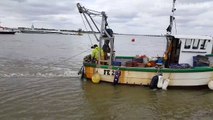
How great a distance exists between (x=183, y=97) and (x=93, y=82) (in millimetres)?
5168

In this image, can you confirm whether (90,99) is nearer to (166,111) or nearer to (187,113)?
(166,111)

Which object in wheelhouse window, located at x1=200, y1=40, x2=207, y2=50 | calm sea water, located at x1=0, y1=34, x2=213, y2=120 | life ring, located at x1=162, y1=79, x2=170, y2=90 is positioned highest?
wheelhouse window, located at x1=200, y1=40, x2=207, y2=50

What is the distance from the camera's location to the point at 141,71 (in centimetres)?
1509

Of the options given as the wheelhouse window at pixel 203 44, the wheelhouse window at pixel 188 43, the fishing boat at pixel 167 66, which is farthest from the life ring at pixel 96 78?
the wheelhouse window at pixel 203 44

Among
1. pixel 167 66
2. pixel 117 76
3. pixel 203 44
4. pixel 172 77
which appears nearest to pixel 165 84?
pixel 172 77

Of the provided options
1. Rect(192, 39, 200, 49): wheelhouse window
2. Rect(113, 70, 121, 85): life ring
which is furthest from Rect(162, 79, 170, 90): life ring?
Rect(192, 39, 200, 49): wheelhouse window

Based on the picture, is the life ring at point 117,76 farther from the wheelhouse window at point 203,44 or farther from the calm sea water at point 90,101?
the wheelhouse window at point 203,44

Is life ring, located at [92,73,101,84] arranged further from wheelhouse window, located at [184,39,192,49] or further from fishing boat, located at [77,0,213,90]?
wheelhouse window, located at [184,39,192,49]

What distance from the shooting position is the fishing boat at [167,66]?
14.9 metres

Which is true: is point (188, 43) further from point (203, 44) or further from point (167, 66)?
point (167, 66)

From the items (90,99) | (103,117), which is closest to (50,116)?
(103,117)

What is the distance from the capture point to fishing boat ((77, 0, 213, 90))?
585 inches

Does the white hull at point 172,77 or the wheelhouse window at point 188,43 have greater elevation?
the wheelhouse window at point 188,43

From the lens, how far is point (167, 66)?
651 inches
